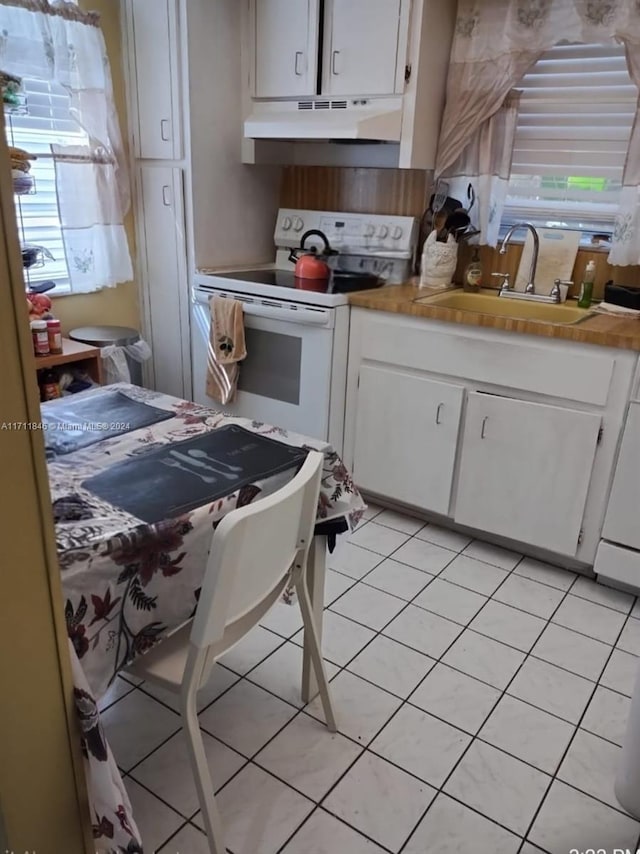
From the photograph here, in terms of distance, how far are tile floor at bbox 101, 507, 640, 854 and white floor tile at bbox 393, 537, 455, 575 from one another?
0.07 meters

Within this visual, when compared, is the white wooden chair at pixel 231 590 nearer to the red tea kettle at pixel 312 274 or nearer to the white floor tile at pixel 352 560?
the white floor tile at pixel 352 560

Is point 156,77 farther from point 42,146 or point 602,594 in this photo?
point 602,594

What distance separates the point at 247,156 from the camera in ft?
9.84

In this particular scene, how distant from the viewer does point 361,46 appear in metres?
2.54

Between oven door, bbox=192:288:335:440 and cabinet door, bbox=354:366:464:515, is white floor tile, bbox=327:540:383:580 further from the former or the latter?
oven door, bbox=192:288:335:440

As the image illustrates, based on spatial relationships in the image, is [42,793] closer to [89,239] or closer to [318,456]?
[318,456]

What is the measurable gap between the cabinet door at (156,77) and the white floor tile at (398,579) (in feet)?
6.48

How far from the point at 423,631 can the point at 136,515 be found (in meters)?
1.22

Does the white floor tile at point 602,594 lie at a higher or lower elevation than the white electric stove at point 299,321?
lower

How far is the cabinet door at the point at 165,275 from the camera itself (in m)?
2.93

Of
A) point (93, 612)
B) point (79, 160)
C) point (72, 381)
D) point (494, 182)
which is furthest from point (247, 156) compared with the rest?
point (93, 612)

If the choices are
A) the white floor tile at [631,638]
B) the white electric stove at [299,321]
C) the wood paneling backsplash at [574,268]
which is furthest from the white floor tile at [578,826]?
the wood paneling backsplash at [574,268]

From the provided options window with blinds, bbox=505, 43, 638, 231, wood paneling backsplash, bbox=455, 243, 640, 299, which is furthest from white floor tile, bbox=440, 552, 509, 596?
window with blinds, bbox=505, 43, 638, 231

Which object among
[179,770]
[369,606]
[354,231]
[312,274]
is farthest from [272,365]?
[179,770]
